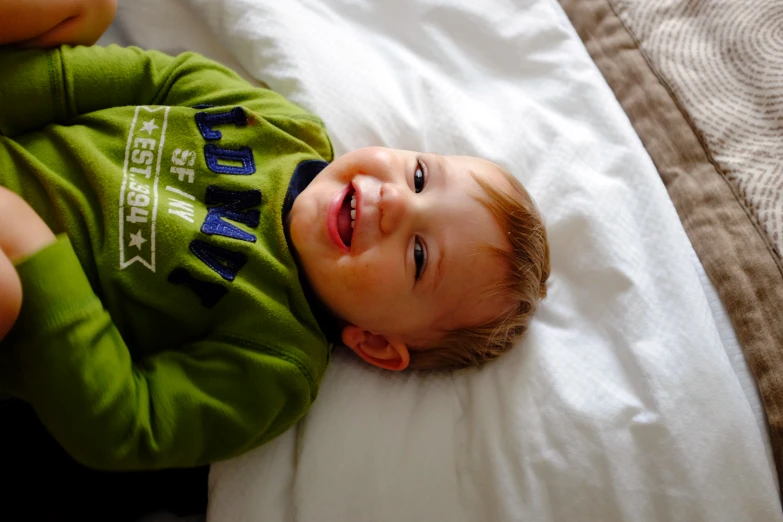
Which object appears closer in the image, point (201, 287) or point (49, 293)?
point (49, 293)

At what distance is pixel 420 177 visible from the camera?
0.92 meters

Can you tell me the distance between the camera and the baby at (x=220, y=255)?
0.77 meters

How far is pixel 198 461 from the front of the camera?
2.65 feet

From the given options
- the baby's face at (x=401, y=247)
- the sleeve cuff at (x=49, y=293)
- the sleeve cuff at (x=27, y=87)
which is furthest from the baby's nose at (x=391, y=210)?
the sleeve cuff at (x=27, y=87)

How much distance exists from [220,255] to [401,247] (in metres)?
0.25

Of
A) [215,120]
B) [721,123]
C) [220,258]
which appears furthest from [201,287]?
[721,123]

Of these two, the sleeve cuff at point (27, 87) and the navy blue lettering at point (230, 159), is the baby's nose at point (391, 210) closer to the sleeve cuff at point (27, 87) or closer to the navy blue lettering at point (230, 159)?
the navy blue lettering at point (230, 159)

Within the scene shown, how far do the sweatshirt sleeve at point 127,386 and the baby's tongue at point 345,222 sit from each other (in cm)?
20

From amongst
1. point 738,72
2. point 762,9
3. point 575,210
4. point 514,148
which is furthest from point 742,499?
point 762,9

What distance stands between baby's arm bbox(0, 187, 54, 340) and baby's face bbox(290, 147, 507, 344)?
0.32 metres

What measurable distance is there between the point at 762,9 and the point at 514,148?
0.57 meters

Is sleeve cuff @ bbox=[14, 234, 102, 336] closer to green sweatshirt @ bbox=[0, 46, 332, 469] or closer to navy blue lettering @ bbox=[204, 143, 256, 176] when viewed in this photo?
green sweatshirt @ bbox=[0, 46, 332, 469]

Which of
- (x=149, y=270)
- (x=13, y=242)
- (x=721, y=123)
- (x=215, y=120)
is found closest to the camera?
(x=13, y=242)

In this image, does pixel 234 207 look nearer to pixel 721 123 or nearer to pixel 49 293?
A: pixel 49 293
